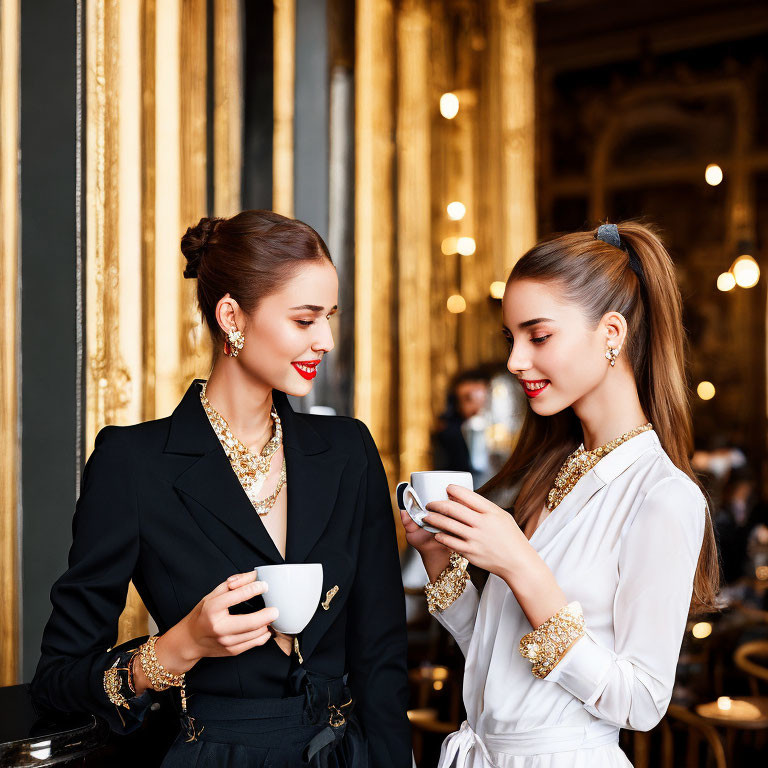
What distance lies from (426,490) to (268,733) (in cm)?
45

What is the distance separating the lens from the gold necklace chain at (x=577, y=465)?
154 cm

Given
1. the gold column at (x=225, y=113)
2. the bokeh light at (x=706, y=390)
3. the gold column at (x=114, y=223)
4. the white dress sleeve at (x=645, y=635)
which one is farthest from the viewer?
the bokeh light at (x=706, y=390)

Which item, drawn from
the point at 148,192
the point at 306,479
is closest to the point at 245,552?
the point at 306,479

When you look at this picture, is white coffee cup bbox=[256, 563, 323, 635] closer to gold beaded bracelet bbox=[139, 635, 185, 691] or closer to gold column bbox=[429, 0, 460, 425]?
gold beaded bracelet bbox=[139, 635, 185, 691]

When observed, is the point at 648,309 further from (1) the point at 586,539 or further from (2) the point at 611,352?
(1) the point at 586,539

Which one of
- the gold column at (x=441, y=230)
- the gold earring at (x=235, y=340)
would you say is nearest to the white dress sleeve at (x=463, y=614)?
the gold earring at (x=235, y=340)

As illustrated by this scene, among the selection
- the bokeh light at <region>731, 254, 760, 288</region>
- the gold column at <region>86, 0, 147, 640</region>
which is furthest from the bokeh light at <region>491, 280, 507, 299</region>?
the gold column at <region>86, 0, 147, 640</region>

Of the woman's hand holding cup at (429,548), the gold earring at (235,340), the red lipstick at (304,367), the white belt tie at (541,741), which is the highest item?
the gold earring at (235,340)

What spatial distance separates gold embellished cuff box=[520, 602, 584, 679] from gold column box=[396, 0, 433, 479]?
410cm

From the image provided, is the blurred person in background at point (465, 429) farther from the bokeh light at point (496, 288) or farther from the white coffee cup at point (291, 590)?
the white coffee cup at point (291, 590)

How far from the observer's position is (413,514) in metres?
1.43

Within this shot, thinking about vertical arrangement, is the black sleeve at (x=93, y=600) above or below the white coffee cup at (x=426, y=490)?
below

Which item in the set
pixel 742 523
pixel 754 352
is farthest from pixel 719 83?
pixel 742 523

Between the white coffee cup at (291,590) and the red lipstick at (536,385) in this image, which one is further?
the red lipstick at (536,385)
